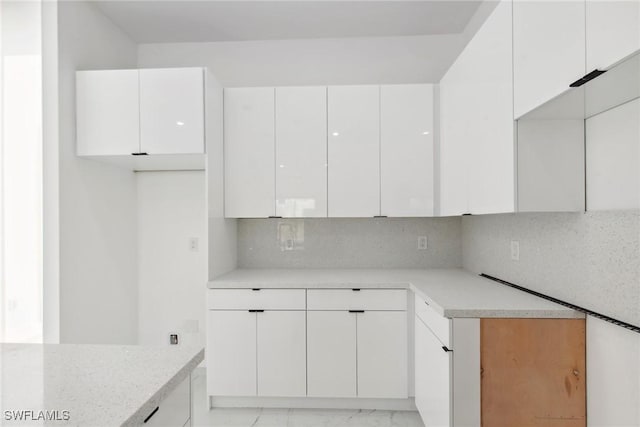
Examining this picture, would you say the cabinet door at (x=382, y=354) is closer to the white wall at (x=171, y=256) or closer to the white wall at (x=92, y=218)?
the white wall at (x=171, y=256)

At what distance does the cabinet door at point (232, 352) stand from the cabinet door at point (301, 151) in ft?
2.69

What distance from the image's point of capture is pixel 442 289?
2.05m

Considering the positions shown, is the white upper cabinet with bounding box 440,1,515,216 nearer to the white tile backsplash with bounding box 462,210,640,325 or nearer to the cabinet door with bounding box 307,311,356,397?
the white tile backsplash with bounding box 462,210,640,325

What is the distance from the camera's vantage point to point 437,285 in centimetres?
218

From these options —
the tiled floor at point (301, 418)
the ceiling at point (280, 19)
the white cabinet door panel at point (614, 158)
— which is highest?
the ceiling at point (280, 19)

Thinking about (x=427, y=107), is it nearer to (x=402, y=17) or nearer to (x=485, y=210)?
(x=402, y=17)

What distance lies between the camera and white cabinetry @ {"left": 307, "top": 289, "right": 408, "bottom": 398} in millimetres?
2338

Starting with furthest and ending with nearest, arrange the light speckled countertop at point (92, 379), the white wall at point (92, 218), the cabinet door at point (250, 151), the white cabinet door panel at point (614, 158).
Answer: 1. the cabinet door at point (250, 151)
2. the white wall at point (92, 218)
3. the white cabinet door panel at point (614, 158)
4. the light speckled countertop at point (92, 379)

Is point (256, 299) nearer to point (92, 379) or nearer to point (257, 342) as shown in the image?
point (257, 342)

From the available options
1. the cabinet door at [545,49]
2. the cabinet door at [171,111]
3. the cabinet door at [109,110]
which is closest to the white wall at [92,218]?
the cabinet door at [109,110]

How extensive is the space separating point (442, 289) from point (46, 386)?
5.92ft

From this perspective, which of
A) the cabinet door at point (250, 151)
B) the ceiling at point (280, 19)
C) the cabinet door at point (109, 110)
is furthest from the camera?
the cabinet door at point (250, 151)

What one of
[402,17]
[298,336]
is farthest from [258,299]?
[402,17]

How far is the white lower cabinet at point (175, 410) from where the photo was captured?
34.6 inches
